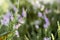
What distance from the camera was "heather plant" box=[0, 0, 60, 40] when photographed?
2.98 feet

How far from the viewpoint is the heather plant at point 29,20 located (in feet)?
2.98

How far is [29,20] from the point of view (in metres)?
0.96

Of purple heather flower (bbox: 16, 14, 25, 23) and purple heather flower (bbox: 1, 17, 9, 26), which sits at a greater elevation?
purple heather flower (bbox: 16, 14, 25, 23)

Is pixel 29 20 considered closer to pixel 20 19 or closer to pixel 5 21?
pixel 20 19

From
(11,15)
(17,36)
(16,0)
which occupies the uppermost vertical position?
(16,0)

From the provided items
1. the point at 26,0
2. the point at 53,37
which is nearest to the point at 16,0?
the point at 26,0

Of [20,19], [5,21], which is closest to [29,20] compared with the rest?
[20,19]

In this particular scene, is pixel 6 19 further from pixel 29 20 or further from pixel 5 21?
pixel 29 20

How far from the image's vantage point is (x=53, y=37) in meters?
0.90

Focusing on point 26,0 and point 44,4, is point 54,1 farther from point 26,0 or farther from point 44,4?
point 26,0

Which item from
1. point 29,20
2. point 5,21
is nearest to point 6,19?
point 5,21

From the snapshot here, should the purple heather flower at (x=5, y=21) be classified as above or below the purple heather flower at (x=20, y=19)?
below

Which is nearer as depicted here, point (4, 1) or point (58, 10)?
point (58, 10)

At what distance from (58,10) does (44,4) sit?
98 millimetres
